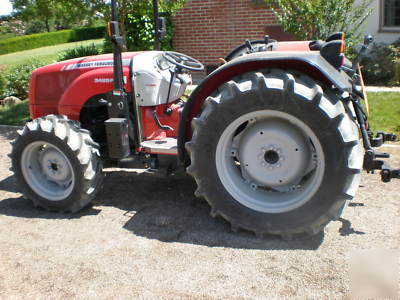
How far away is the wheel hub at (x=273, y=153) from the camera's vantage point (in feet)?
11.4

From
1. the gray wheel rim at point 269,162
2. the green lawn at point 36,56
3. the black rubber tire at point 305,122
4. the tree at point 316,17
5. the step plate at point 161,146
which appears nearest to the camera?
the black rubber tire at point 305,122

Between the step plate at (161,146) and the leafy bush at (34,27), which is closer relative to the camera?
the step plate at (161,146)

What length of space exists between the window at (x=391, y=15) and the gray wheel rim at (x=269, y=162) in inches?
295

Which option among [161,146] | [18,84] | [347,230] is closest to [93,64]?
[161,146]

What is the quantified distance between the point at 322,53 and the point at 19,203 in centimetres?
317

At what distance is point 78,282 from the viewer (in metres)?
3.07

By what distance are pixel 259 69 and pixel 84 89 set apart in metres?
1.75

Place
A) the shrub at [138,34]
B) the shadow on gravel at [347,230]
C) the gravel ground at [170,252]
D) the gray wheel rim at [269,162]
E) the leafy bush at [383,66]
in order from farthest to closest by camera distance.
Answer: the shrub at [138,34] → the leafy bush at [383,66] → the shadow on gravel at [347,230] → the gray wheel rim at [269,162] → the gravel ground at [170,252]

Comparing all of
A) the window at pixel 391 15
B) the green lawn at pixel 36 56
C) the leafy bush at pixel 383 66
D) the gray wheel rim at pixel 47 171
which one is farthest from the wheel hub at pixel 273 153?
the green lawn at pixel 36 56

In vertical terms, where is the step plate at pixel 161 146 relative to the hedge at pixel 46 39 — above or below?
below

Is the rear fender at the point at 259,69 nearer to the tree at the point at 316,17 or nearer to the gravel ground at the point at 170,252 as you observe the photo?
the gravel ground at the point at 170,252

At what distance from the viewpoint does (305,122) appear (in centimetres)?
325

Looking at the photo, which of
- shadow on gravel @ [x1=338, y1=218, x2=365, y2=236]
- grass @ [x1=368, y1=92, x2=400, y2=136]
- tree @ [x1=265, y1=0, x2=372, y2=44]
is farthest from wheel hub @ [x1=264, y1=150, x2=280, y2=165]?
tree @ [x1=265, y1=0, x2=372, y2=44]

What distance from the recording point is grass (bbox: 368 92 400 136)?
6.25 m
